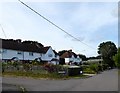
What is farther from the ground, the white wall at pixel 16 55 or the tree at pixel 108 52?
the tree at pixel 108 52

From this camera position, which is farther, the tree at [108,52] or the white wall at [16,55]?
the tree at [108,52]

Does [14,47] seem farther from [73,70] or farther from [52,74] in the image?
[52,74]

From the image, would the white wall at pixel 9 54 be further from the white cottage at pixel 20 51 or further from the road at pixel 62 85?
the road at pixel 62 85

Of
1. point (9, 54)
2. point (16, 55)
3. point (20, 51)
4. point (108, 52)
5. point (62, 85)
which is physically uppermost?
point (108, 52)

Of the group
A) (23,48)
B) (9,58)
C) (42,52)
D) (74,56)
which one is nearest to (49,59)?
(42,52)

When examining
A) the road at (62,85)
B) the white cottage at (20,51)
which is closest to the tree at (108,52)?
the white cottage at (20,51)

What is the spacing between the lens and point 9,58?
218ft

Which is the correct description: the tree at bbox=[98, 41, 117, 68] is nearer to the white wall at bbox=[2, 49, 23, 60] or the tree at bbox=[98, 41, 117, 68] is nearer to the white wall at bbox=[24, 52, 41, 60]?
the white wall at bbox=[24, 52, 41, 60]

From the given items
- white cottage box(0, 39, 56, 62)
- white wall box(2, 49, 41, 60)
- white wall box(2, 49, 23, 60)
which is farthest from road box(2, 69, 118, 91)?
white wall box(2, 49, 41, 60)

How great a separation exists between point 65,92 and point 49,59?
230ft

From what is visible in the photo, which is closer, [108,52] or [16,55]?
[16,55]

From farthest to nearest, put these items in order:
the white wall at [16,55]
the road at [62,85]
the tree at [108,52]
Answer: the tree at [108,52] < the white wall at [16,55] < the road at [62,85]

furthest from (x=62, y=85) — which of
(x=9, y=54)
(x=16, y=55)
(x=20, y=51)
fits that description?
(x=20, y=51)

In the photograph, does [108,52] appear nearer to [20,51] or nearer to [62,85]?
[20,51]
